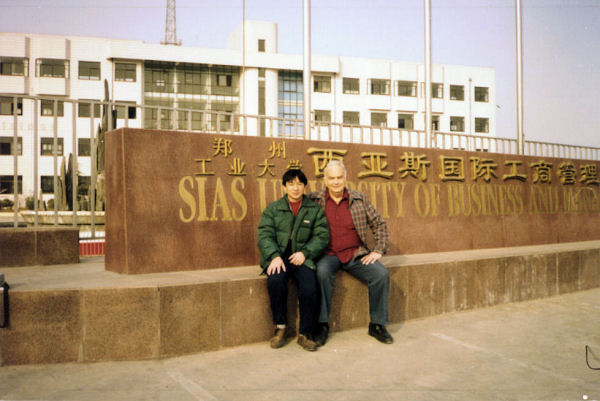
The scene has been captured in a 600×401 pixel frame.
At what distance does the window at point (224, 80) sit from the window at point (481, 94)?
71.0 ft

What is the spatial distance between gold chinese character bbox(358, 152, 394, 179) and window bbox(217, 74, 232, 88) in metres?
31.5

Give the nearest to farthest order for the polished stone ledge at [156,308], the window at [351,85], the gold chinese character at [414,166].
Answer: the polished stone ledge at [156,308] < the gold chinese character at [414,166] < the window at [351,85]

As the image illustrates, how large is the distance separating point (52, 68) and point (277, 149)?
1329 inches

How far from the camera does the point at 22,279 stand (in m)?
4.04

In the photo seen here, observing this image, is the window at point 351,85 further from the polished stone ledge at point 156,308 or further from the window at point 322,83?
the polished stone ledge at point 156,308

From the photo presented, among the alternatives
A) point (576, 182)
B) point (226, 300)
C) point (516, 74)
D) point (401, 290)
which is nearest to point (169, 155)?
point (226, 300)

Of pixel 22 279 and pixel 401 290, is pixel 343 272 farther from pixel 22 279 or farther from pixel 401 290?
pixel 22 279

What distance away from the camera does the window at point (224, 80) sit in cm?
3603

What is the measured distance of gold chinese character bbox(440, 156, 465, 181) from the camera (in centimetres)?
693

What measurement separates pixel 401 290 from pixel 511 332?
1067 mm

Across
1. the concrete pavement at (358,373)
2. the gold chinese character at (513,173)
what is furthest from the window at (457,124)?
the concrete pavement at (358,373)

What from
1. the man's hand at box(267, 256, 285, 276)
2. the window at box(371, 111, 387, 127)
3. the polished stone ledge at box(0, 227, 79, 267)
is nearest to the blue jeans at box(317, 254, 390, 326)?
the man's hand at box(267, 256, 285, 276)

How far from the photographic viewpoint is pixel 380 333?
4.32 metres

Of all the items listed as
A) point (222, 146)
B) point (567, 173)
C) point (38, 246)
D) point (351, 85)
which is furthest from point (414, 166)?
point (351, 85)
